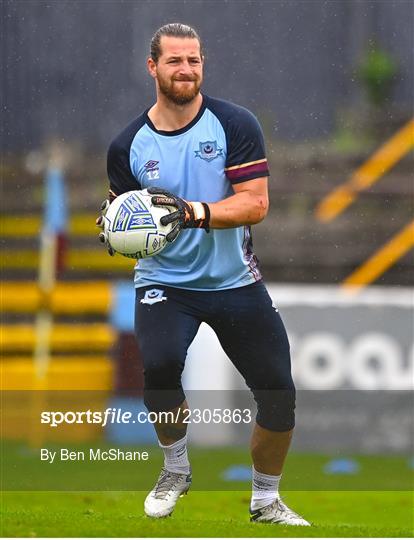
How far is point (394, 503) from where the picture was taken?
26.6ft

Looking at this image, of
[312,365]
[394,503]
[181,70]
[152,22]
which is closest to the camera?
[181,70]

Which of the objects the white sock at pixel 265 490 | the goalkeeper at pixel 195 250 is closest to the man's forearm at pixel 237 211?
the goalkeeper at pixel 195 250

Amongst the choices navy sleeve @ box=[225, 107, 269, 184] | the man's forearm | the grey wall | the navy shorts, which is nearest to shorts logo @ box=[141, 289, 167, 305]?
the navy shorts

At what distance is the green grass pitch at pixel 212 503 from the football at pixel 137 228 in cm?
111

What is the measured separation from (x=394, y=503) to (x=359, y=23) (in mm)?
7423

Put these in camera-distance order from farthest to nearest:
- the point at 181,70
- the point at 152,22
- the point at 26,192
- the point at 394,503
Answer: the point at 26,192 < the point at 152,22 < the point at 394,503 < the point at 181,70

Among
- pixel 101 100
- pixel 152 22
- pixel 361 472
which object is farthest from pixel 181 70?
pixel 101 100

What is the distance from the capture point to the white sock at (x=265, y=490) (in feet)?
20.2

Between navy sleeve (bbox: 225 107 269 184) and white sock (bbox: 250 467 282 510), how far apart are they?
1.30m

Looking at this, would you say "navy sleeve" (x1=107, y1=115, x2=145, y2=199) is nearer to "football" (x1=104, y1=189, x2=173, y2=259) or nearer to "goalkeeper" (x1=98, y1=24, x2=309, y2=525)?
"goalkeeper" (x1=98, y1=24, x2=309, y2=525)

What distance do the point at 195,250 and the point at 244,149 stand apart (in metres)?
0.47

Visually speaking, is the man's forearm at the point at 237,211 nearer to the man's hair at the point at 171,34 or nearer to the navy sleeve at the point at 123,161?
Result: the navy sleeve at the point at 123,161

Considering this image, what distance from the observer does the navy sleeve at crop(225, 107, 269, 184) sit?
5.88 metres

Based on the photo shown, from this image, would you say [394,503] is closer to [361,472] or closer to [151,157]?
Answer: [361,472]
